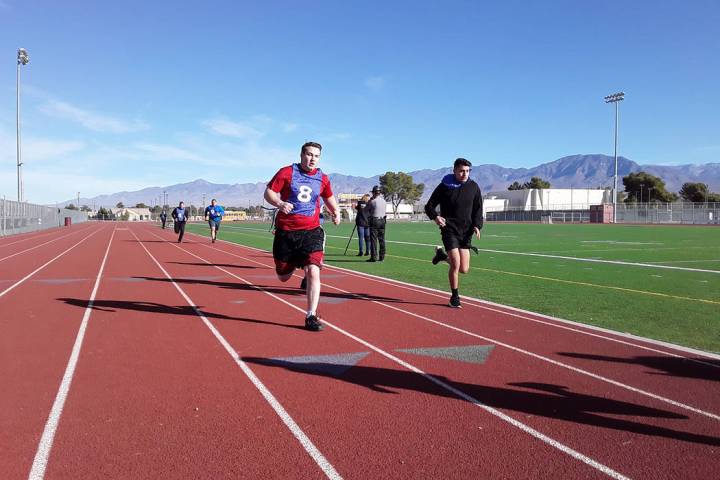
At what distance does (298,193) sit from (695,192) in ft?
381

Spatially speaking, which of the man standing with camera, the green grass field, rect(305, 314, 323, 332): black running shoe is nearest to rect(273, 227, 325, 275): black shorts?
rect(305, 314, 323, 332): black running shoe

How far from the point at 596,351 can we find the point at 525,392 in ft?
5.18

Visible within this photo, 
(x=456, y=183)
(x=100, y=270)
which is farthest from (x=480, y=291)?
(x=100, y=270)

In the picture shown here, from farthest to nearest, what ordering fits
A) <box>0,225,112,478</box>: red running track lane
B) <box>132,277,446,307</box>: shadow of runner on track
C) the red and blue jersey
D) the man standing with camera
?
the man standing with camera < <box>132,277,446,307</box>: shadow of runner on track < the red and blue jersey < <box>0,225,112,478</box>: red running track lane

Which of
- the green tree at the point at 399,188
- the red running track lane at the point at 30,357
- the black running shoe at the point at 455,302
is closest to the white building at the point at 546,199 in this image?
the green tree at the point at 399,188

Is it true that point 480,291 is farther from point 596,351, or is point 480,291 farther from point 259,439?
point 259,439

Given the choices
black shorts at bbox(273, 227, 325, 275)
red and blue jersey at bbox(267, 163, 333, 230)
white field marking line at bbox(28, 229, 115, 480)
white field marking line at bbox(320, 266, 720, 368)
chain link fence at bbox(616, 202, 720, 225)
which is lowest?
white field marking line at bbox(28, 229, 115, 480)

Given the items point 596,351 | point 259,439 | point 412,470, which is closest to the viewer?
point 412,470

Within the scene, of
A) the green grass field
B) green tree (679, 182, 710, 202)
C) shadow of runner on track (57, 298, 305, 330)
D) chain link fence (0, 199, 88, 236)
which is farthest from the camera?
green tree (679, 182, 710, 202)

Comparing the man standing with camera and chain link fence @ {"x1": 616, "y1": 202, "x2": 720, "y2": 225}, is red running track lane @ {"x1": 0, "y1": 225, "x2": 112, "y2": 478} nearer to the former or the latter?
the man standing with camera

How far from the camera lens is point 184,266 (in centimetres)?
1403

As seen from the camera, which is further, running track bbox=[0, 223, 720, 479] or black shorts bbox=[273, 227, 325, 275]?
black shorts bbox=[273, 227, 325, 275]

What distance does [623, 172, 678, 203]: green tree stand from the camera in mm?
105438

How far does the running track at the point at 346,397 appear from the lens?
310cm
